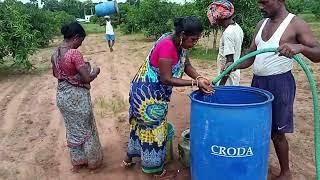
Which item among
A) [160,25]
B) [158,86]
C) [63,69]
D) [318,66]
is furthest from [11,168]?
[160,25]

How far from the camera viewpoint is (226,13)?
13.3ft

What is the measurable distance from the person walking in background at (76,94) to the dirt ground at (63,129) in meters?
0.23

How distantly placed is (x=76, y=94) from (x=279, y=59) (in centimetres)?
189

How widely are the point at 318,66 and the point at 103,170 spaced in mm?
6644

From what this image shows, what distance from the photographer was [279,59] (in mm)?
3043

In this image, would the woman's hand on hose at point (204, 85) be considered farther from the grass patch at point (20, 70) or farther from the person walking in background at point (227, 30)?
the grass patch at point (20, 70)

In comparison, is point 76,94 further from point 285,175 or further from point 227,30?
point 285,175

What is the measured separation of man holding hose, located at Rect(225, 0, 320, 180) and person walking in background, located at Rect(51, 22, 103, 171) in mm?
1605

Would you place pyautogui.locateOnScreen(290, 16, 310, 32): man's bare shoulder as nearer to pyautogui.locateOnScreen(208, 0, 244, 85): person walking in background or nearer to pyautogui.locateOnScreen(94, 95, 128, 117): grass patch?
pyautogui.locateOnScreen(208, 0, 244, 85): person walking in background

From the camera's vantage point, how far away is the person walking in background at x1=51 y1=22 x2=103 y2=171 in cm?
358

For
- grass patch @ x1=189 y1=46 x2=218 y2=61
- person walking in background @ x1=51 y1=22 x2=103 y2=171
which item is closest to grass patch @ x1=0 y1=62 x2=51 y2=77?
grass patch @ x1=189 y1=46 x2=218 y2=61

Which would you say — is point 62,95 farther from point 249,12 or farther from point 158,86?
point 249,12

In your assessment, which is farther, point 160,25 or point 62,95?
point 160,25

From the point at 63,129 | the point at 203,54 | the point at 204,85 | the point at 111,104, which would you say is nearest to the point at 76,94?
the point at 204,85
